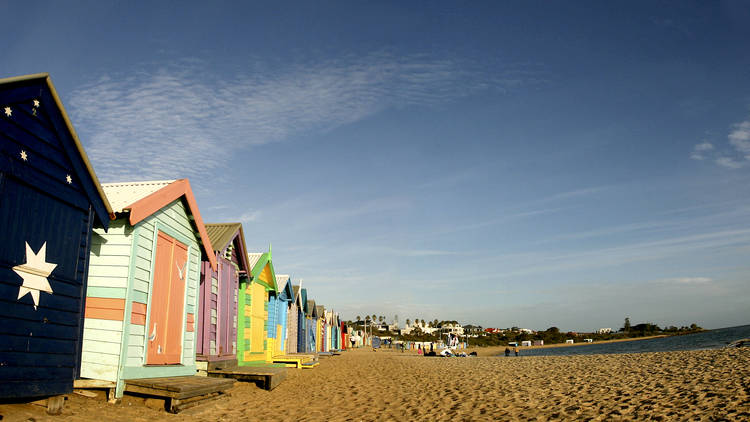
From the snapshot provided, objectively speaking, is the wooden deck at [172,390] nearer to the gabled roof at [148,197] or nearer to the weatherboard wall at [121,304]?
the weatherboard wall at [121,304]

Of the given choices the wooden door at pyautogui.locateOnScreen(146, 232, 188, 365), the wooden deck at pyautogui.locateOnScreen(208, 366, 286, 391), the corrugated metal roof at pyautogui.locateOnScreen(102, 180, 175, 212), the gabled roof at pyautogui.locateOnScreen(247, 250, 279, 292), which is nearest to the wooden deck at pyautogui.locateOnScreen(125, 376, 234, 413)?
the wooden door at pyautogui.locateOnScreen(146, 232, 188, 365)

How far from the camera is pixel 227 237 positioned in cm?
1462

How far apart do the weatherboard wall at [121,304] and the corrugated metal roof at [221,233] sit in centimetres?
478

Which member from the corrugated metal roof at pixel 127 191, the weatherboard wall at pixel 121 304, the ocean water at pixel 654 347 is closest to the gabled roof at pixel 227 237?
the corrugated metal roof at pixel 127 191

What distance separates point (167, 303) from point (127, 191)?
2491mm

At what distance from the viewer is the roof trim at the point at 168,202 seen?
823cm

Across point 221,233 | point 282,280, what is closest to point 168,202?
point 221,233

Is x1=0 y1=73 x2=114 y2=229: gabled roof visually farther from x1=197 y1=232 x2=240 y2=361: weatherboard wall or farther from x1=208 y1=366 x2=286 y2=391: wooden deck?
x1=208 y1=366 x2=286 y2=391: wooden deck

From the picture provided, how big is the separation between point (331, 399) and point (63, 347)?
6.87 m

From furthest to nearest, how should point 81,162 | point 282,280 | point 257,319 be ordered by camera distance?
point 282,280, point 257,319, point 81,162

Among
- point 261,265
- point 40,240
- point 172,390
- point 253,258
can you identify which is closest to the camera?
point 40,240

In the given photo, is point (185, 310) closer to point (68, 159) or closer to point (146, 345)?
point (146, 345)

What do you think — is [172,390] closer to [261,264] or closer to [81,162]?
[81,162]

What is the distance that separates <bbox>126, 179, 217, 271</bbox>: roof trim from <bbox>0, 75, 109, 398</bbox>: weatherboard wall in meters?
1.09
